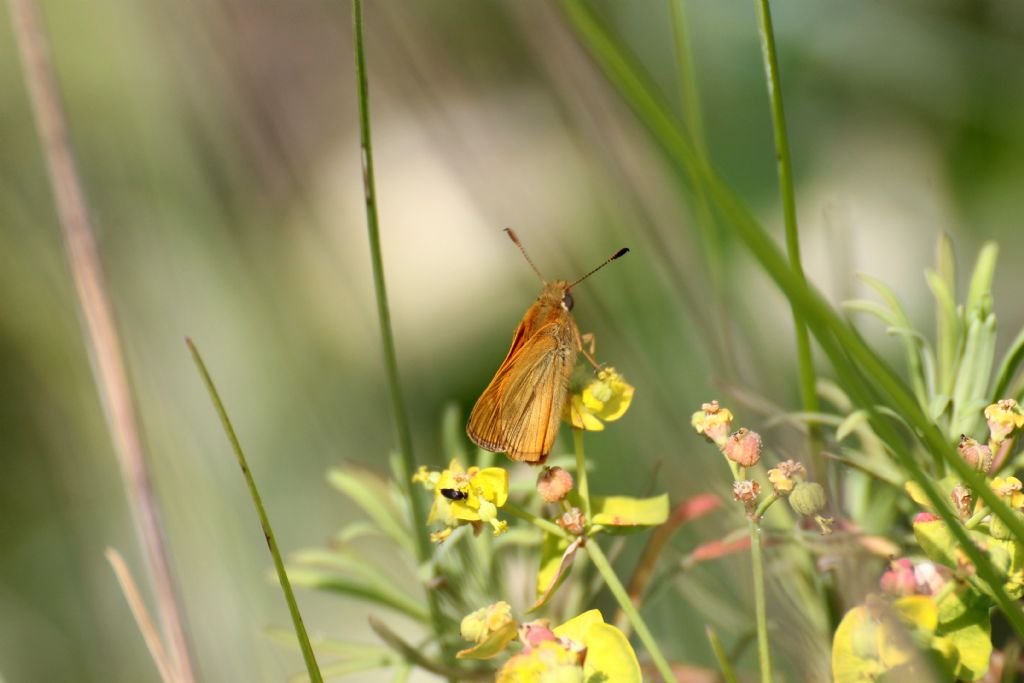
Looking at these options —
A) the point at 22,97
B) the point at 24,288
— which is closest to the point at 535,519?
the point at 24,288

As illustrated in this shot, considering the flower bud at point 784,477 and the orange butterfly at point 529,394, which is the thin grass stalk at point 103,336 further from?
the flower bud at point 784,477

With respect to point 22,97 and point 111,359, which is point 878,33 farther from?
point 22,97

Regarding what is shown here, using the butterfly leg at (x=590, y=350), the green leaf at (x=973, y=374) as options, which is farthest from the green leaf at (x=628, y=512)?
the green leaf at (x=973, y=374)

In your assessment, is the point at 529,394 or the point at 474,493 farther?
the point at 529,394

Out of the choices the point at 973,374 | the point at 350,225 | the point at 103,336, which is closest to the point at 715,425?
the point at 973,374

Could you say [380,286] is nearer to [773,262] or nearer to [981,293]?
[773,262]

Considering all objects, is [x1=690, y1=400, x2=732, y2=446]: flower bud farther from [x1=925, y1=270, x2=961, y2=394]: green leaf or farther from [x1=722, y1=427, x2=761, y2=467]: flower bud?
[x1=925, y1=270, x2=961, y2=394]: green leaf
